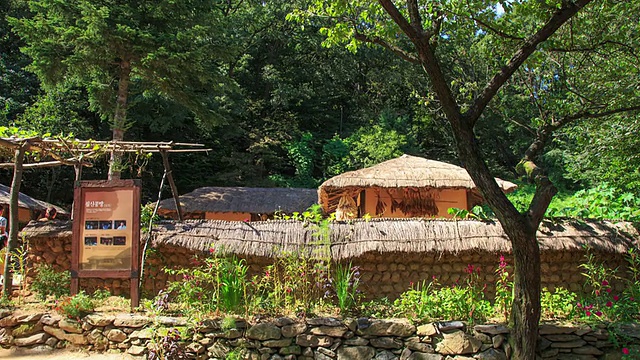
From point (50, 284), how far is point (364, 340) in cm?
472

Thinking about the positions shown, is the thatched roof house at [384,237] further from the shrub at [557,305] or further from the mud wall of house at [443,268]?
the shrub at [557,305]

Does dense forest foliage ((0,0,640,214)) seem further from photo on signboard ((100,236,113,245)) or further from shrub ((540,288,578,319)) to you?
photo on signboard ((100,236,113,245))

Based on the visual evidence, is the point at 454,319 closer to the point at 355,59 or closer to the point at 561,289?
the point at 561,289

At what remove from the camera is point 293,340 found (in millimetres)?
5902

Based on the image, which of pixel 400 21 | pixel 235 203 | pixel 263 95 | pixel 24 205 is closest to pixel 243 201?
pixel 235 203

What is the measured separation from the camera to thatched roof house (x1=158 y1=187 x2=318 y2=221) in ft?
56.5

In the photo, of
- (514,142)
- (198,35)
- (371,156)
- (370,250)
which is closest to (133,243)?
(370,250)

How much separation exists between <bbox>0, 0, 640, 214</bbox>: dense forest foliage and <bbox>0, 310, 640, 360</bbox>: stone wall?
3.03m

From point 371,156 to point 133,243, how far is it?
53.9 ft

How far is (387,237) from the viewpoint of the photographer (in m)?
6.93

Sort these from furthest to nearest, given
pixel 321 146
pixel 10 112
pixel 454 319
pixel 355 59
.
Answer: pixel 355 59 → pixel 321 146 → pixel 10 112 → pixel 454 319

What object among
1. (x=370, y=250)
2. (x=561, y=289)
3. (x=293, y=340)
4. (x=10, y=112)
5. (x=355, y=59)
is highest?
(x=355, y=59)

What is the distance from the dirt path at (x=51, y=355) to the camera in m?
6.01

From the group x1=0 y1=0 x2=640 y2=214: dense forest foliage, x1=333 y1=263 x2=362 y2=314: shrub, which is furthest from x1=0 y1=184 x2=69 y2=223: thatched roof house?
x1=333 y1=263 x2=362 y2=314: shrub
